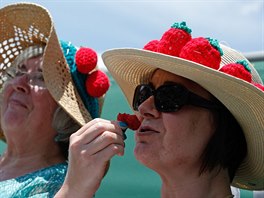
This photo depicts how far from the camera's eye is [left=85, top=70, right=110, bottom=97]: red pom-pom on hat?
6.95 feet

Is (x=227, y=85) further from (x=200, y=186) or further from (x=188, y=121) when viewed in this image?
(x=200, y=186)

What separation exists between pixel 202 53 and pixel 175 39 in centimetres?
11

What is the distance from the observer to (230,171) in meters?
1.65

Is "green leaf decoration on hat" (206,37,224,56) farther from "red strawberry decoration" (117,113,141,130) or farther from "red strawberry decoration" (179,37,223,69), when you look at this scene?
"red strawberry decoration" (117,113,141,130)

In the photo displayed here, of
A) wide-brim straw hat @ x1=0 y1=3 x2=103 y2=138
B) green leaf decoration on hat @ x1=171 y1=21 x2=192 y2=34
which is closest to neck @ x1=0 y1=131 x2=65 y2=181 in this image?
wide-brim straw hat @ x1=0 y1=3 x2=103 y2=138

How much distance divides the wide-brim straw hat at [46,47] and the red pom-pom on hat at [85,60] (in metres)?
0.07

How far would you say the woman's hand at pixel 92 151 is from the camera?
149 cm

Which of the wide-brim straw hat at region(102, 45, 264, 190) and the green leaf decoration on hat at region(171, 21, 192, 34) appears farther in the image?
the green leaf decoration on hat at region(171, 21, 192, 34)

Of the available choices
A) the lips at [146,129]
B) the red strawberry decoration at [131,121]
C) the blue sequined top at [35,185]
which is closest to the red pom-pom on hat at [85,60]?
the blue sequined top at [35,185]

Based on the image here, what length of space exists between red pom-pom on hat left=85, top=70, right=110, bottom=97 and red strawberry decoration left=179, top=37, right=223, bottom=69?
2.44 feet

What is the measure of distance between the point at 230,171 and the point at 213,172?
0.42 feet

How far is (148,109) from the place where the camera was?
4.95 feet

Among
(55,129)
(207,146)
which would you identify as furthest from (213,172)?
(55,129)

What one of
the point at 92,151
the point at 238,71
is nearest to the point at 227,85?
the point at 238,71
